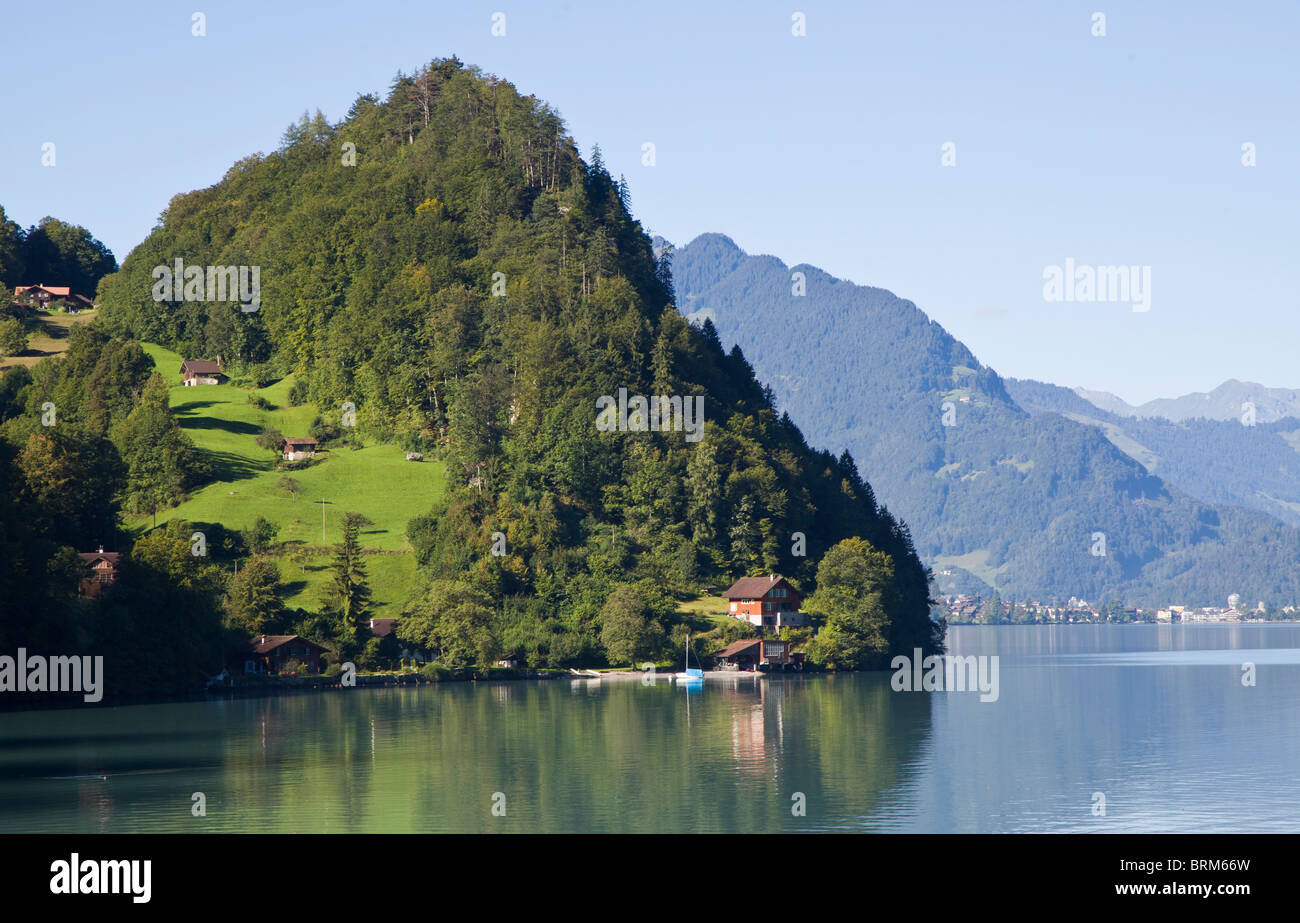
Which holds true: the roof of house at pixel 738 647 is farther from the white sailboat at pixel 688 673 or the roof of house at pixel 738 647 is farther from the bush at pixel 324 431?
the bush at pixel 324 431

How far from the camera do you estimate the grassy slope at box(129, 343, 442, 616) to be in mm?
129500

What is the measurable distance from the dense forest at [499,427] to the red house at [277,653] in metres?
2.29

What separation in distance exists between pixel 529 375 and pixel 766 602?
40.2 meters

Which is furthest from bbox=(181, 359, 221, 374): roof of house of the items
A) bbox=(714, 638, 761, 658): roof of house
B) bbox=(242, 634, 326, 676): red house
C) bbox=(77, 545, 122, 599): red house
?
bbox=(714, 638, 761, 658): roof of house

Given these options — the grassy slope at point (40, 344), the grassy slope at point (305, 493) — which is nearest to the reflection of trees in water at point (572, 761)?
the grassy slope at point (305, 493)

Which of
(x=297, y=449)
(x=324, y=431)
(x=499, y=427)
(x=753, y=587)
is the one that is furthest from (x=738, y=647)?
(x=324, y=431)

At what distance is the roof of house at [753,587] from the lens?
134m

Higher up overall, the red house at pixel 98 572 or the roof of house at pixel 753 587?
the red house at pixel 98 572

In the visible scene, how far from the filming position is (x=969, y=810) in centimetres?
5156

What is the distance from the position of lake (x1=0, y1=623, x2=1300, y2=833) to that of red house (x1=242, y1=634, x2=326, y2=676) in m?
8.34

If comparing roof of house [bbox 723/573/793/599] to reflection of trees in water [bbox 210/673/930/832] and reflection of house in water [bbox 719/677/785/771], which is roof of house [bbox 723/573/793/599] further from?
reflection of trees in water [bbox 210/673/930/832]

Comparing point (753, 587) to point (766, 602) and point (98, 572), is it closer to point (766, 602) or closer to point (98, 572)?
point (766, 602)
